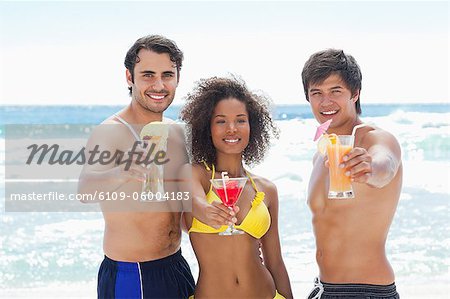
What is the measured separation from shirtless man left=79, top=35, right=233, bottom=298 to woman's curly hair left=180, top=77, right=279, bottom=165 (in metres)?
0.21

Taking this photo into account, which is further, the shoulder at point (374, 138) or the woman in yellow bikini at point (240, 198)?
the woman in yellow bikini at point (240, 198)

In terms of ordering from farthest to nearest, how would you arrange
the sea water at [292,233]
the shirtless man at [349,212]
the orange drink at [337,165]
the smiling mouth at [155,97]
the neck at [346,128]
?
the sea water at [292,233] < the smiling mouth at [155,97] < the neck at [346,128] < the shirtless man at [349,212] < the orange drink at [337,165]

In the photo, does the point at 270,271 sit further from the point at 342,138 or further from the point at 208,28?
the point at 208,28

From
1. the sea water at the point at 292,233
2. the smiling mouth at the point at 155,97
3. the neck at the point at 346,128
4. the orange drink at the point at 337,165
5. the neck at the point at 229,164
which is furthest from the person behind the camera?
the sea water at the point at 292,233

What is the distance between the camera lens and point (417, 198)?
14492 millimetres

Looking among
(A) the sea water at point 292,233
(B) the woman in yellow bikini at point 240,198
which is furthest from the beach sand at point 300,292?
(B) the woman in yellow bikini at point 240,198

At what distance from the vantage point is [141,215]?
380 centimetres

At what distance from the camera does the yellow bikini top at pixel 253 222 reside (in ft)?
11.5

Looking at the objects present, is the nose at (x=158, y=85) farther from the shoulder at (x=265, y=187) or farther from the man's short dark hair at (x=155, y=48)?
the shoulder at (x=265, y=187)

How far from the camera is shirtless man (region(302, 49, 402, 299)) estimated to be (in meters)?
3.40

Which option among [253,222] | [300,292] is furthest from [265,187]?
[300,292]

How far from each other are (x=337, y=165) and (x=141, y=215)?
1.30 metres

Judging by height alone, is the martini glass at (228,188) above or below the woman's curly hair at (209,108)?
below

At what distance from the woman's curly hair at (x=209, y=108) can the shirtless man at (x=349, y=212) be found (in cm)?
38
